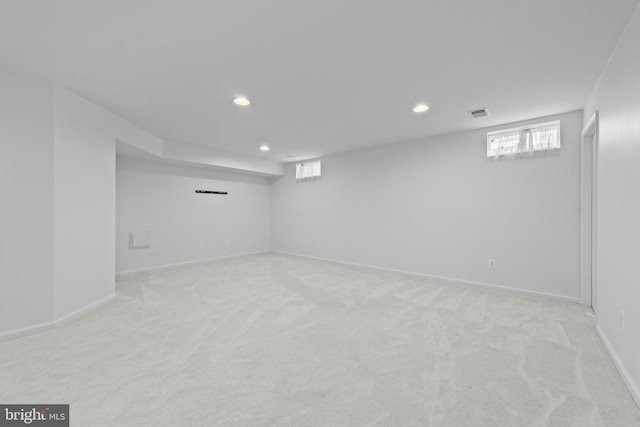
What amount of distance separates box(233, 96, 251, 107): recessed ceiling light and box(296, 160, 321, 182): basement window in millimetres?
3284

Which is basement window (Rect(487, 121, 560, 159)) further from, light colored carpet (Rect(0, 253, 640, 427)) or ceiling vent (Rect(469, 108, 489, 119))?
light colored carpet (Rect(0, 253, 640, 427))

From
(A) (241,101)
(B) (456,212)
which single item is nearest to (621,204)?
(B) (456,212)

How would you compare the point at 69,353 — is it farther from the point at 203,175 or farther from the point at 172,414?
the point at 203,175

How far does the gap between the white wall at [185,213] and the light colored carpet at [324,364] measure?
6.69 feet

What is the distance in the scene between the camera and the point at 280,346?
7.45 feet

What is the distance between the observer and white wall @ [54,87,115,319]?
105 inches

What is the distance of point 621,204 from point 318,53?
266cm

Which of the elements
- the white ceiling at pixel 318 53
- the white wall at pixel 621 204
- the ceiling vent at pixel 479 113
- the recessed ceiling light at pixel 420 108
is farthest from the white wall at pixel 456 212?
the recessed ceiling light at pixel 420 108

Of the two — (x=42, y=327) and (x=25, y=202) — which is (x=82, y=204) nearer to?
(x=25, y=202)

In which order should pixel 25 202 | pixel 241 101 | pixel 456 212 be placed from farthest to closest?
1. pixel 456 212
2. pixel 241 101
3. pixel 25 202

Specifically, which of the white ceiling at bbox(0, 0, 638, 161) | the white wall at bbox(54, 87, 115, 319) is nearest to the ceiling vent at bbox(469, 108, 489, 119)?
the white ceiling at bbox(0, 0, 638, 161)

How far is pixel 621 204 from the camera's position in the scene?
75.4 inches

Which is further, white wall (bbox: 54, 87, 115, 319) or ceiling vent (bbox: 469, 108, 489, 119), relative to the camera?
ceiling vent (bbox: 469, 108, 489, 119)

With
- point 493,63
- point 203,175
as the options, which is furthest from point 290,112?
point 203,175
